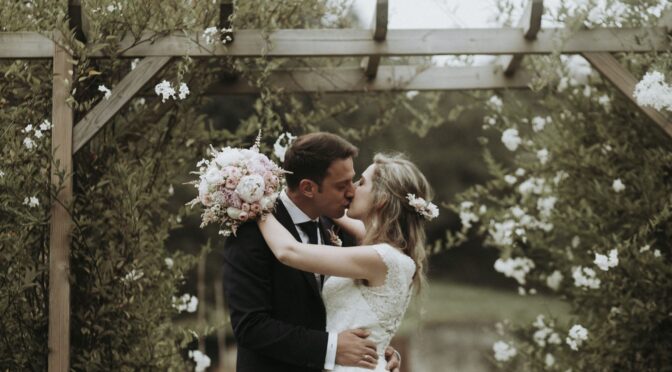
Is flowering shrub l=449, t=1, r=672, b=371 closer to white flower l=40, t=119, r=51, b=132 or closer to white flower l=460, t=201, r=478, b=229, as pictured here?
white flower l=460, t=201, r=478, b=229

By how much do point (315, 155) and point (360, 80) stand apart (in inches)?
81.7

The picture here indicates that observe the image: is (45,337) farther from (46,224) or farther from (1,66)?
(1,66)

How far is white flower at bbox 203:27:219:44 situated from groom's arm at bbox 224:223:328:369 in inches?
55.2

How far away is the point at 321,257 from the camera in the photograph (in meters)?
3.18

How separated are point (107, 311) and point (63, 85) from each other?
1.09m

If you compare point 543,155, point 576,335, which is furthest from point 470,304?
point 576,335

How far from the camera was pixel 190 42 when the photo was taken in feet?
14.3

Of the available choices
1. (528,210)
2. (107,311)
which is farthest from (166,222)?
(528,210)

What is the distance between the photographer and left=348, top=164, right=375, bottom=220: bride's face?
Result: 3.44 m

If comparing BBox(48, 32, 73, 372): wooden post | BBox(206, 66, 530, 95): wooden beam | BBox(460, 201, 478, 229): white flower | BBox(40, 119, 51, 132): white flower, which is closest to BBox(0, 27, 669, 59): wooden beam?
BBox(48, 32, 73, 372): wooden post

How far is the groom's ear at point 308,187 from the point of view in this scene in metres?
3.37

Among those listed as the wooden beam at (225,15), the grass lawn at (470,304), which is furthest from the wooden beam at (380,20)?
the grass lawn at (470,304)

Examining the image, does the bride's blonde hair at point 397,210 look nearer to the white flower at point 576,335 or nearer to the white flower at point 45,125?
the white flower at point 45,125

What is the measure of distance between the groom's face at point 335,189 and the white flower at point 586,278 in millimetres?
2324
